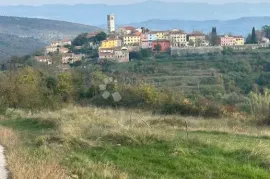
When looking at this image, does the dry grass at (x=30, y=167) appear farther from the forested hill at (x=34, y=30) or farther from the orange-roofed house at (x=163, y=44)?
the forested hill at (x=34, y=30)

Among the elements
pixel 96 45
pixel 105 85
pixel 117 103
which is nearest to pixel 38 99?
pixel 117 103

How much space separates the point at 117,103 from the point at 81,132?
2281cm

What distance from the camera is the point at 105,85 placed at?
127 feet

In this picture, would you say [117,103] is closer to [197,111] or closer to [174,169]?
[197,111]

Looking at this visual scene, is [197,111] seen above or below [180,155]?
below

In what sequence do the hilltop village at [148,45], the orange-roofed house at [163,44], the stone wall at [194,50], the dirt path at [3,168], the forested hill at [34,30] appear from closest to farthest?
the dirt path at [3,168] < the stone wall at [194,50] < the hilltop village at [148,45] < the orange-roofed house at [163,44] < the forested hill at [34,30]

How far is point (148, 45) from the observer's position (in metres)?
91.2

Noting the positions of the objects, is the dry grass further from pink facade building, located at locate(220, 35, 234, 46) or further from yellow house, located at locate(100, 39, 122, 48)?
pink facade building, located at locate(220, 35, 234, 46)

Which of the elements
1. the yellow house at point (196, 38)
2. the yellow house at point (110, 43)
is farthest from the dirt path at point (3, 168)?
the yellow house at point (196, 38)

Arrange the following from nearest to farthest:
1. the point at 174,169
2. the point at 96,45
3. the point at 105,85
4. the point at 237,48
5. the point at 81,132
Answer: the point at 174,169 → the point at 81,132 → the point at 105,85 → the point at 237,48 → the point at 96,45

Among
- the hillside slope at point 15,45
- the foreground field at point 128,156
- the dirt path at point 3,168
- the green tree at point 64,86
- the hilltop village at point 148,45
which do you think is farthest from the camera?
the hillside slope at point 15,45

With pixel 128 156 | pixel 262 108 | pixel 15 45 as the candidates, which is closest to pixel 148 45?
pixel 15 45

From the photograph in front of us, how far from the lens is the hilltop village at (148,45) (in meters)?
80.9

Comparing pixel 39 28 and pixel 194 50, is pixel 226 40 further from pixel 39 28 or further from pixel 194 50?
pixel 39 28
